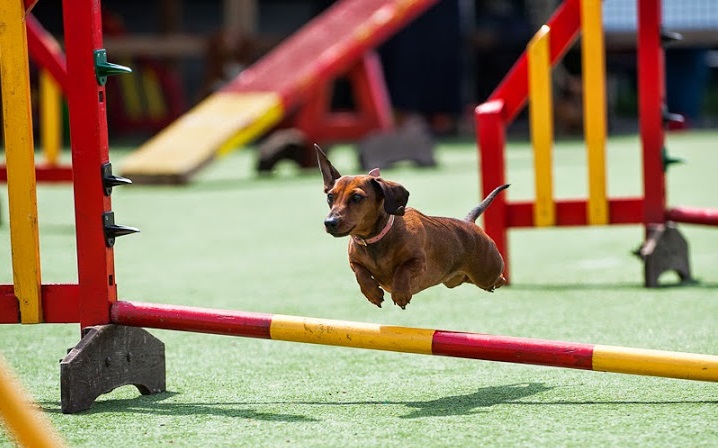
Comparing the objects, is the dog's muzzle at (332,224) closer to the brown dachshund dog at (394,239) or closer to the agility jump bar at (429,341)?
the brown dachshund dog at (394,239)

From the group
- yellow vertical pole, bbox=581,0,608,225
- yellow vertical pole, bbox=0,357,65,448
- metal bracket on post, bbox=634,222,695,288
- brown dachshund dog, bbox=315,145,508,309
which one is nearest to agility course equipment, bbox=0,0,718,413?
brown dachshund dog, bbox=315,145,508,309

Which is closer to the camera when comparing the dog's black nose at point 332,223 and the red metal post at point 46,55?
the dog's black nose at point 332,223

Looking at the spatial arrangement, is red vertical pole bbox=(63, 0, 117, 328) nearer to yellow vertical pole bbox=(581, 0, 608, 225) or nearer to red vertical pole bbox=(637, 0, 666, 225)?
yellow vertical pole bbox=(581, 0, 608, 225)

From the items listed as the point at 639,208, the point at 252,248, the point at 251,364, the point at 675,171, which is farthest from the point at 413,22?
the point at 251,364

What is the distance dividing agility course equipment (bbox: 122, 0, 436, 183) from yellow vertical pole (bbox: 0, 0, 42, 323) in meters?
6.41

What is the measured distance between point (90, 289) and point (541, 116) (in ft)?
8.10

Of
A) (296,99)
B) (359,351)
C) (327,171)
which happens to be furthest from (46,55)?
(327,171)

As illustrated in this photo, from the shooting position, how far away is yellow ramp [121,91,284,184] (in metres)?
9.90

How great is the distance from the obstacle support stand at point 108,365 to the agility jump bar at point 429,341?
7cm

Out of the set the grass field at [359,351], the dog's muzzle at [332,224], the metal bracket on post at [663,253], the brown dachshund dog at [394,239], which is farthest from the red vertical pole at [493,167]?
the dog's muzzle at [332,224]

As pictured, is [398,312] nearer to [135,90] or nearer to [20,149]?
[20,149]

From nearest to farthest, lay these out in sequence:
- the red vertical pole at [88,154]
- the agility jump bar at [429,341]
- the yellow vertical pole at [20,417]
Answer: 1. the yellow vertical pole at [20,417]
2. the agility jump bar at [429,341]
3. the red vertical pole at [88,154]

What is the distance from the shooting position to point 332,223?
3.03 metres

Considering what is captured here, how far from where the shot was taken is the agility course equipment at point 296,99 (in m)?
10.1
